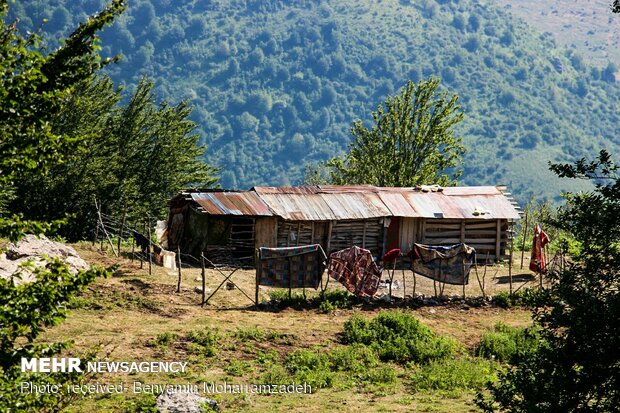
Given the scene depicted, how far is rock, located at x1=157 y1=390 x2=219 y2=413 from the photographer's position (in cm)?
1419

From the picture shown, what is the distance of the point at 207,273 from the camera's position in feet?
88.8

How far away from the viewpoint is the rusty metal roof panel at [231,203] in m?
30.5

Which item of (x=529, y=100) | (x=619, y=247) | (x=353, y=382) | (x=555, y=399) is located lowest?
(x=353, y=382)

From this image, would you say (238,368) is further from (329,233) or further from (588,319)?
(329,233)

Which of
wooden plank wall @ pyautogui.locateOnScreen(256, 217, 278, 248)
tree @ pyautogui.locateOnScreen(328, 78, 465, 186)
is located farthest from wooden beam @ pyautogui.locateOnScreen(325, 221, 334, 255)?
tree @ pyautogui.locateOnScreen(328, 78, 465, 186)

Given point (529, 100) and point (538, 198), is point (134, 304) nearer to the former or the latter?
point (538, 198)

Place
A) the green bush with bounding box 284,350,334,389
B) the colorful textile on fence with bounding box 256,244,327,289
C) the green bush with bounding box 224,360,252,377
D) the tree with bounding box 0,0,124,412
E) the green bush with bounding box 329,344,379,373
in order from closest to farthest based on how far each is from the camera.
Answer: the tree with bounding box 0,0,124,412, the green bush with bounding box 284,350,334,389, the green bush with bounding box 224,360,252,377, the green bush with bounding box 329,344,379,373, the colorful textile on fence with bounding box 256,244,327,289

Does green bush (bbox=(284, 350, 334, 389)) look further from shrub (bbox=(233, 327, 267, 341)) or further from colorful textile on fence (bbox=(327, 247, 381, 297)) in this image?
colorful textile on fence (bbox=(327, 247, 381, 297))

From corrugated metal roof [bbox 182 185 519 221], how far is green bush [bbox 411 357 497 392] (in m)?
13.7

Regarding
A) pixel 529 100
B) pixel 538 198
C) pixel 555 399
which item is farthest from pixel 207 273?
pixel 529 100

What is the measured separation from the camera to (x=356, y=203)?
34188 mm

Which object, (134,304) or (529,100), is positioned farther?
(529,100)

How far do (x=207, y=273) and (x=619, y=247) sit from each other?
1773 cm

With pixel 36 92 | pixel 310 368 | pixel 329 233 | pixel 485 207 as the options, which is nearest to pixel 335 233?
pixel 329 233
